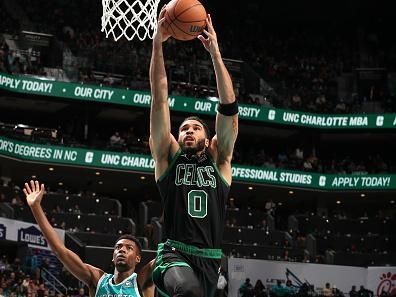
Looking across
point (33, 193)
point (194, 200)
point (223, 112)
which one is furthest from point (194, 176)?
point (33, 193)

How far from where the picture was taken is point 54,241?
271 inches

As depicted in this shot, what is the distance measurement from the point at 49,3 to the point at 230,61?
929 centimetres

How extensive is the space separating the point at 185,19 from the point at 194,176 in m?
1.28

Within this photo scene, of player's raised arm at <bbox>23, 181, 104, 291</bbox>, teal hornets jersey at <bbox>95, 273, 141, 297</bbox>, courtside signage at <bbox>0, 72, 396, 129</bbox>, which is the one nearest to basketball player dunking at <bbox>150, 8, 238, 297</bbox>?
teal hornets jersey at <bbox>95, 273, 141, 297</bbox>

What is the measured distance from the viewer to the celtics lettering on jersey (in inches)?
260

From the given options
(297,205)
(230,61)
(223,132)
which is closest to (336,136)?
(297,205)

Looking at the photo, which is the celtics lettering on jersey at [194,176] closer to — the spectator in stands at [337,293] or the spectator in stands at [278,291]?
the spectator in stands at [278,291]

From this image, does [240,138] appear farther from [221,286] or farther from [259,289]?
[221,286]

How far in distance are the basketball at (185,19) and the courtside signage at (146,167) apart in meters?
26.1

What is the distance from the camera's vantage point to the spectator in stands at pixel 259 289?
26.0m

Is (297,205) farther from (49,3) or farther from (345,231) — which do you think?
(49,3)

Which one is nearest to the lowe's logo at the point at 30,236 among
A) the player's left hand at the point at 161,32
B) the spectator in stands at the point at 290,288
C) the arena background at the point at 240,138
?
the arena background at the point at 240,138

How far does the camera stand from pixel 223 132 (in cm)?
674

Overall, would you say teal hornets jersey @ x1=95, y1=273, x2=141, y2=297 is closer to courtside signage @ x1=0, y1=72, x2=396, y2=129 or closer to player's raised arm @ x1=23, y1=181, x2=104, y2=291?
player's raised arm @ x1=23, y1=181, x2=104, y2=291
